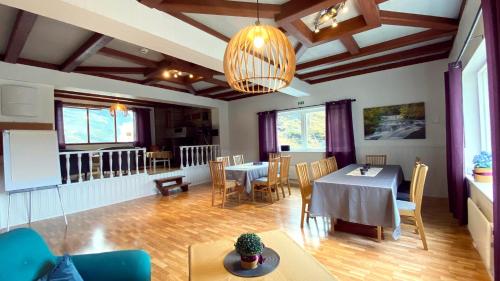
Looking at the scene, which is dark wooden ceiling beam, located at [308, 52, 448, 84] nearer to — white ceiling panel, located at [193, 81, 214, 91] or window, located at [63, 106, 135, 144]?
white ceiling panel, located at [193, 81, 214, 91]

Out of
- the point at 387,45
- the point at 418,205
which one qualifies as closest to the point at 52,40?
the point at 387,45

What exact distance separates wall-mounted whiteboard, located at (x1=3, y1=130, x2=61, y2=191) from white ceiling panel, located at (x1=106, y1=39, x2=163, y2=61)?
181cm

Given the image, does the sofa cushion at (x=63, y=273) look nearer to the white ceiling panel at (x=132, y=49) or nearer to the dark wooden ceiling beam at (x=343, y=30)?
the white ceiling panel at (x=132, y=49)

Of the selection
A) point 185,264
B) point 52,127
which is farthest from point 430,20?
point 52,127

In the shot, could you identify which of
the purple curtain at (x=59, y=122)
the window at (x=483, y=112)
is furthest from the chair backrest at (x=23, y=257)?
the purple curtain at (x=59, y=122)

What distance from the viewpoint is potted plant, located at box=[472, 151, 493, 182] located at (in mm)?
2500

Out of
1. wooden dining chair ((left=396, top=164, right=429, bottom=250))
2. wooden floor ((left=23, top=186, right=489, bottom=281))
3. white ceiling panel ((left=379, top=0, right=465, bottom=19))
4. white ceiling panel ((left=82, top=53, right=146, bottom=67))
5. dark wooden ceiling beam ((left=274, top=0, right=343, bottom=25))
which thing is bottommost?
wooden floor ((left=23, top=186, right=489, bottom=281))

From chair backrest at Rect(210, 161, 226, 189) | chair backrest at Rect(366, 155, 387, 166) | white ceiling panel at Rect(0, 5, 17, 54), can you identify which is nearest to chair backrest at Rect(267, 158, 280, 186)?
chair backrest at Rect(210, 161, 226, 189)

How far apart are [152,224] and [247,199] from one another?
1911mm

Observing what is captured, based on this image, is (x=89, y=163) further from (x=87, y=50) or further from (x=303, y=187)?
(x=303, y=187)

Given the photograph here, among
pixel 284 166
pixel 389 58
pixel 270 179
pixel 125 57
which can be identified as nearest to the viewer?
pixel 125 57

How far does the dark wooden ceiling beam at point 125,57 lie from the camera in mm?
3680

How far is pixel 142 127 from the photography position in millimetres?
8969

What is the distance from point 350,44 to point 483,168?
226cm
